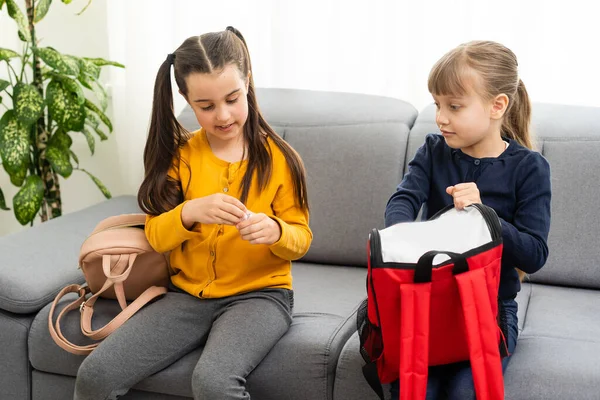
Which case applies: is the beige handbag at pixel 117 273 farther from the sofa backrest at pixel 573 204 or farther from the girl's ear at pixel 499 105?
the sofa backrest at pixel 573 204

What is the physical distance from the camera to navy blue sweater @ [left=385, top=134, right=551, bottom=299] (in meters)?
1.70

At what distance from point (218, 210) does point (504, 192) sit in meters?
0.62

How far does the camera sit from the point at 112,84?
Result: 3045 mm

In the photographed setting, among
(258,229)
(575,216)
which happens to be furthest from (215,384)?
(575,216)

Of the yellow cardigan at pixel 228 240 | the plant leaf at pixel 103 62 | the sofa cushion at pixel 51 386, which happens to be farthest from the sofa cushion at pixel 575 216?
the plant leaf at pixel 103 62

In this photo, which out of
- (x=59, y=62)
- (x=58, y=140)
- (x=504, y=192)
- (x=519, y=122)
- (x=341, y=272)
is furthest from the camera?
(x=58, y=140)

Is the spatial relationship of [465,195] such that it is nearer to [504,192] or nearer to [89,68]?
[504,192]

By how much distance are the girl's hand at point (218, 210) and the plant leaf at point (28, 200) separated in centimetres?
117

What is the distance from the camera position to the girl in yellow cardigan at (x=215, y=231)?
5.75ft

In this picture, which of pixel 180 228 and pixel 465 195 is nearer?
pixel 465 195

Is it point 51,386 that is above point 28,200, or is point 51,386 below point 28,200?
below

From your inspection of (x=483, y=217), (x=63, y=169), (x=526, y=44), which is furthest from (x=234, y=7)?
(x=483, y=217)

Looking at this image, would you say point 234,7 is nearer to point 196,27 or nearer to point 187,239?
point 196,27

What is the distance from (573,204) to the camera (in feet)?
7.16
